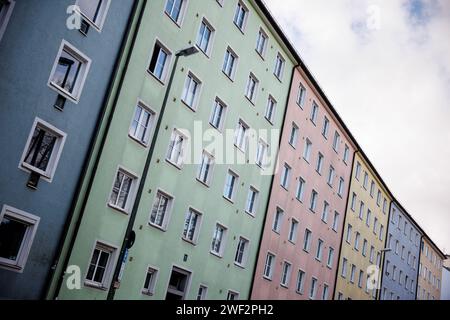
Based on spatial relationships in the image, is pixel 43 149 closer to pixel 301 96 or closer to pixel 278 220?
pixel 278 220

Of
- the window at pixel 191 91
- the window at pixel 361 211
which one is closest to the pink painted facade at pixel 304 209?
the window at pixel 361 211

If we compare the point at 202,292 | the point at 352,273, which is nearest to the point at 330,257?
the point at 352,273

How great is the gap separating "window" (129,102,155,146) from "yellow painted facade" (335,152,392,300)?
2679 cm

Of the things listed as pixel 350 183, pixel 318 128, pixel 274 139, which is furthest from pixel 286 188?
pixel 350 183

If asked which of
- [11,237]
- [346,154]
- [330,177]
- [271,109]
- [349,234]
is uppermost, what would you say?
[346,154]

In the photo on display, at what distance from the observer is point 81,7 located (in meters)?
16.9

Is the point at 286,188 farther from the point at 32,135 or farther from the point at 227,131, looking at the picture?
the point at 32,135

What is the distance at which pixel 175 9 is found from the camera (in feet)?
70.7

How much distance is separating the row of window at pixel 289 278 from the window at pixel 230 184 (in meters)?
6.02

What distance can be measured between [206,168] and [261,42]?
989 centimetres

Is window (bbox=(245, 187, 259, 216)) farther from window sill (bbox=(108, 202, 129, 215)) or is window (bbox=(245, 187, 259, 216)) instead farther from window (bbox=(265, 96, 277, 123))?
Answer: window sill (bbox=(108, 202, 129, 215))

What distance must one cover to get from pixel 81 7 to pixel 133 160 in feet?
21.1

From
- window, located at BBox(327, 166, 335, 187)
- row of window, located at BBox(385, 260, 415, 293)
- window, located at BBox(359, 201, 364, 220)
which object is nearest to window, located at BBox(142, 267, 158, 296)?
window, located at BBox(327, 166, 335, 187)

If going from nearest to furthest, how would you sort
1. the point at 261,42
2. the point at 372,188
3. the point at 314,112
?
1. the point at 261,42
2. the point at 314,112
3. the point at 372,188
